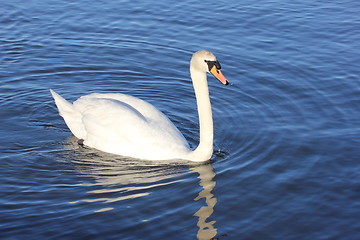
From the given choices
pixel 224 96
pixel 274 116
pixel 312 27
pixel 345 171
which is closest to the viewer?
pixel 345 171

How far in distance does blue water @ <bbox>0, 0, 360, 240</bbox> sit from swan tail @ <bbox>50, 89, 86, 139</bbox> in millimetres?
236

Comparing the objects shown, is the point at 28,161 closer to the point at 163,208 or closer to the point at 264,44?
the point at 163,208

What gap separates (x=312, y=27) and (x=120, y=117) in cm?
775

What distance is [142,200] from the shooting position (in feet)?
32.2

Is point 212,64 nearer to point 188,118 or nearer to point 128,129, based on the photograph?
point 128,129

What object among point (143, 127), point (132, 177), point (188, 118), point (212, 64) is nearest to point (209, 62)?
point (212, 64)

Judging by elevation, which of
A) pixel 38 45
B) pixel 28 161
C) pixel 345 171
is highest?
pixel 38 45

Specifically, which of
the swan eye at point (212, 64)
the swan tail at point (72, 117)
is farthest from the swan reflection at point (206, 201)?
the swan tail at point (72, 117)

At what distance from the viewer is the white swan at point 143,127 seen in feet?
36.2

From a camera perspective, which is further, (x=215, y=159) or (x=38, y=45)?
(x=38, y=45)

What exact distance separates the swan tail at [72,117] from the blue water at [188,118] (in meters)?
0.24

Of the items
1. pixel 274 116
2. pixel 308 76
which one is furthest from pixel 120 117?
pixel 308 76

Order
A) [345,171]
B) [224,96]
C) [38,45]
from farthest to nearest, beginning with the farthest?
1. [38,45]
2. [224,96]
3. [345,171]

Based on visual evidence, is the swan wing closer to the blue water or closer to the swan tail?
the swan tail
